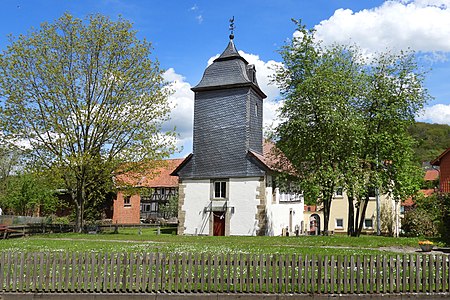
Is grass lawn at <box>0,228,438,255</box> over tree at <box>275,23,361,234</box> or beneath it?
beneath

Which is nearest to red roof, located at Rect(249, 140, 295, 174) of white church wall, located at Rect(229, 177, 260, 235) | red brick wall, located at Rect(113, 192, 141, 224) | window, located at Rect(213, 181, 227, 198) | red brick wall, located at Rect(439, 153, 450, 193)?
white church wall, located at Rect(229, 177, 260, 235)

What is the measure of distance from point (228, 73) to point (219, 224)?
12763 millimetres

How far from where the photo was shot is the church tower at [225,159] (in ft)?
122

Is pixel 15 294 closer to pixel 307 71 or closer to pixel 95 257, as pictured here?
pixel 95 257

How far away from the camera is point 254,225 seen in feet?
120

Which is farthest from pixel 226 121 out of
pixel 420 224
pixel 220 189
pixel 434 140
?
pixel 434 140

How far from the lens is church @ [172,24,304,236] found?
122 feet

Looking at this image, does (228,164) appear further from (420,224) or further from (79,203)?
(420,224)

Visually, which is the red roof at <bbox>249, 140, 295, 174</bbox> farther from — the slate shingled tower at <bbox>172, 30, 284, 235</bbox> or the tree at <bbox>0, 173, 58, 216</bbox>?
the tree at <bbox>0, 173, 58, 216</bbox>

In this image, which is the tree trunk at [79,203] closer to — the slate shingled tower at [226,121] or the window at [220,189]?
the slate shingled tower at [226,121]

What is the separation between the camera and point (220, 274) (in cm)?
1123

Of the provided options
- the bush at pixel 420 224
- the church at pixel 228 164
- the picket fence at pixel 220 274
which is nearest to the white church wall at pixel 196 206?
the church at pixel 228 164

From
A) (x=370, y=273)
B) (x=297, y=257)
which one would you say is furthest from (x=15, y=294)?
(x=370, y=273)

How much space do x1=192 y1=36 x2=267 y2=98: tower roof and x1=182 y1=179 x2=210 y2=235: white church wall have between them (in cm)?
820
